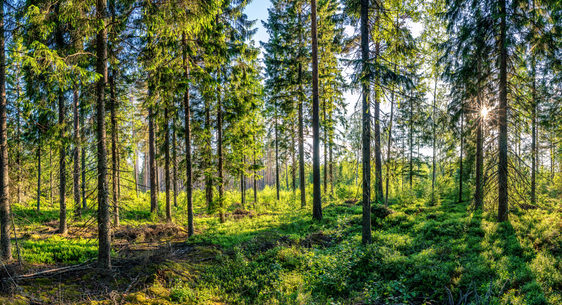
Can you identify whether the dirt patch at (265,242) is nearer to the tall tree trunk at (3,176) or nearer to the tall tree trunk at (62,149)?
the tall tree trunk at (3,176)

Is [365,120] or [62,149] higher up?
[365,120]

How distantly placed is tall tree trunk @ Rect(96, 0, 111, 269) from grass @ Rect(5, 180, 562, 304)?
1.56ft

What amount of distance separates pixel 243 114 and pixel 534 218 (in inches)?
571

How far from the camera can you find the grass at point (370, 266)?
18.3 feet

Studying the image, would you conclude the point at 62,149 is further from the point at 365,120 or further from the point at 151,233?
the point at 365,120

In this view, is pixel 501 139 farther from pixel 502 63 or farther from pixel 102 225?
pixel 102 225

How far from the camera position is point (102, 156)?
620 cm

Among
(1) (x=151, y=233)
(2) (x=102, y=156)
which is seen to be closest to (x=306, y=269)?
(2) (x=102, y=156)

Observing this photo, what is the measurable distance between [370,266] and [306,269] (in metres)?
1.97

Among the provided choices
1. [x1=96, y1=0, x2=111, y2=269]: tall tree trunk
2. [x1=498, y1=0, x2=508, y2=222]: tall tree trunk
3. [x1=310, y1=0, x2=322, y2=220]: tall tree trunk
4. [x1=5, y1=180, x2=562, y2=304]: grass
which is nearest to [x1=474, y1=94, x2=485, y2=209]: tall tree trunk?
[x1=498, y1=0, x2=508, y2=222]: tall tree trunk

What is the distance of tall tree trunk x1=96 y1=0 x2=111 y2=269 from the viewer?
6.19 m

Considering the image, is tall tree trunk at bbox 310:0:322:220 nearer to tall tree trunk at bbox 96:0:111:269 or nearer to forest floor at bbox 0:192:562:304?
forest floor at bbox 0:192:562:304

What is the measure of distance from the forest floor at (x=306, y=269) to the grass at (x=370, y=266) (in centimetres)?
3

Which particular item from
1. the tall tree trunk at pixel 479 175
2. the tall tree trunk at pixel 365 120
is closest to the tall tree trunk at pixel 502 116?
the tall tree trunk at pixel 479 175
